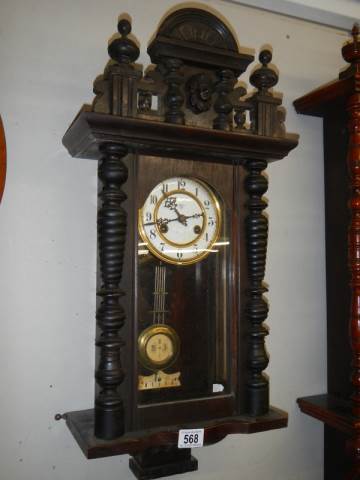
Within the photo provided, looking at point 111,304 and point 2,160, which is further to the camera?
point 2,160

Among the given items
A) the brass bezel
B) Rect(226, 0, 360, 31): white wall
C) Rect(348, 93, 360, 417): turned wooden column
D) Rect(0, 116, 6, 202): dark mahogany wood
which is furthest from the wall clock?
Answer: Rect(226, 0, 360, 31): white wall

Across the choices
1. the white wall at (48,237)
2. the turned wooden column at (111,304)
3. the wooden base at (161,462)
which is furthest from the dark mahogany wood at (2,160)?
the wooden base at (161,462)

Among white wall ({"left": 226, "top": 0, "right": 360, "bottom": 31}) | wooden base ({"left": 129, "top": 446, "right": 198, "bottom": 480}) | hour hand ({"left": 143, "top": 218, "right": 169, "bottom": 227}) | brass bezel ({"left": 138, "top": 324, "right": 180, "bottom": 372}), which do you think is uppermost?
white wall ({"left": 226, "top": 0, "right": 360, "bottom": 31})

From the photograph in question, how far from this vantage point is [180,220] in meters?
1.09

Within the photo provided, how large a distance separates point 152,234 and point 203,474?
772 millimetres

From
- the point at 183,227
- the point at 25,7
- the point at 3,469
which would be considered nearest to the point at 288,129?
the point at 183,227

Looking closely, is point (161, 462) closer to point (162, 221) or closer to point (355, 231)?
point (162, 221)

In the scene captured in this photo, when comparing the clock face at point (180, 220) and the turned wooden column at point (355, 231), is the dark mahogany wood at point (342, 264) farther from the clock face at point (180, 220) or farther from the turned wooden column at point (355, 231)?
the clock face at point (180, 220)

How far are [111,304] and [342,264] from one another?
0.82 m

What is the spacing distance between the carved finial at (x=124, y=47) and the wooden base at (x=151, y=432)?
0.78 m

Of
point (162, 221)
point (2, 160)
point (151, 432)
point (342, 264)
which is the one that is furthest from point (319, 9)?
point (151, 432)

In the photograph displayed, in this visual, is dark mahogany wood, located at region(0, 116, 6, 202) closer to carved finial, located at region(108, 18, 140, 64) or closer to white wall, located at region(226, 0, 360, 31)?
carved finial, located at region(108, 18, 140, 64)

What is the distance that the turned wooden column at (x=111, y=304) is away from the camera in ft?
3.15

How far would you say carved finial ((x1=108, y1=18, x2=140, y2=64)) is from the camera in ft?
3.23
